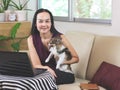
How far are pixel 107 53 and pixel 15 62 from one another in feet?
3.49

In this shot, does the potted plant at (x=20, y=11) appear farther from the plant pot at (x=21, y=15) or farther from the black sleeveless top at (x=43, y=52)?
the black sleeveless top at (x=43, y=52)

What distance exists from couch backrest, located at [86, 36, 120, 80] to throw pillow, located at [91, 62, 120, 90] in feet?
0.31

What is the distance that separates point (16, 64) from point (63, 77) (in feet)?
2.26

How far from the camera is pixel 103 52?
2.59m

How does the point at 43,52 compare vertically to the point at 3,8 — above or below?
below

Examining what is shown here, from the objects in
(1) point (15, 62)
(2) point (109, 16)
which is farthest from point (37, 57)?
(2) point (109, 16)

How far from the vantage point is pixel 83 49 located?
2.77m

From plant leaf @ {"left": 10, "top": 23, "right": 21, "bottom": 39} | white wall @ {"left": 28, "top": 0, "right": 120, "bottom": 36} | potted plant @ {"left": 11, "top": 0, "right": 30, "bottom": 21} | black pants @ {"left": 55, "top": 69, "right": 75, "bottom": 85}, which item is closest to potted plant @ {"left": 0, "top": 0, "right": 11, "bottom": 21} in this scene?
potted plant @ {"left": 11, "top": 0, "right": 30, "bottom": 21}

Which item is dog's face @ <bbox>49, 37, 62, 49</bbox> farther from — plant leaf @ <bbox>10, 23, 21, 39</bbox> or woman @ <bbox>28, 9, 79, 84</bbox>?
plant leaf @ <bbox>10, 23, 21, 39</bbox>

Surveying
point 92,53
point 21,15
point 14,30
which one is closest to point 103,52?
point 92,53

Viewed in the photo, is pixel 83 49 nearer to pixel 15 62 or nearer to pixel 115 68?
pixel 115 68

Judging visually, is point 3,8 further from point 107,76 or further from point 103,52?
point 107,76

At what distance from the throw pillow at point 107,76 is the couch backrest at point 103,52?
0.31 feet

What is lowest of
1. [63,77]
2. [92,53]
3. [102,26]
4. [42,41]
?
[63,77]
